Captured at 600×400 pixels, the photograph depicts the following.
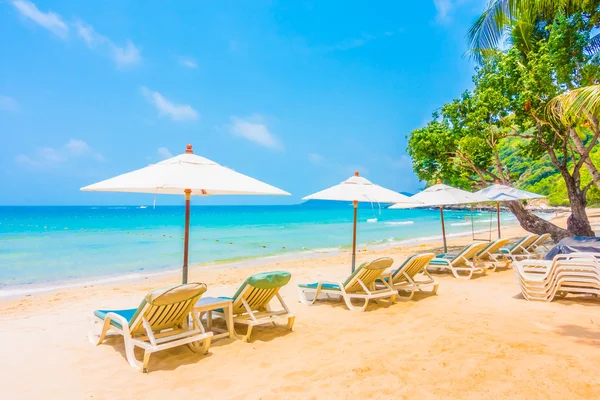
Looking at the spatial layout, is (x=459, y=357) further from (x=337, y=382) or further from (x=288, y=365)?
(x=288, y=365)

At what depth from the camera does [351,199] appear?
5.96 m

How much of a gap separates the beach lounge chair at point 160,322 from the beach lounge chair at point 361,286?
7.55ft

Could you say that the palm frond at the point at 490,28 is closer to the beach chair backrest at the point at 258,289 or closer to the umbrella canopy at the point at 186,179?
the umbrella canopy at the point at 186,179

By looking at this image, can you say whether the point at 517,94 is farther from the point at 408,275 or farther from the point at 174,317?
the point at 174,317

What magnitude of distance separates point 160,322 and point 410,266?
3.92 m

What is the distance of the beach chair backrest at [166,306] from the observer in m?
3.26

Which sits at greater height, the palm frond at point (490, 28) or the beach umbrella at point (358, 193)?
the palm frond at point (490, 28)

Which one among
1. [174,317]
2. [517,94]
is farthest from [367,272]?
[517,94]

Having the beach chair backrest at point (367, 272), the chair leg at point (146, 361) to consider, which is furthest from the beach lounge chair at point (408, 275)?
the chair leg at point (146, 361)

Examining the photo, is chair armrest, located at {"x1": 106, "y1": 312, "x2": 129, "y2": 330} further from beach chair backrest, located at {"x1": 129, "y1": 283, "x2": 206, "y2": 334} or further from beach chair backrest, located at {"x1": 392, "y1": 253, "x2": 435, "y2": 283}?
beach chair backrest, located at {"x1": 392, "y1": 253, "x2": 435, "y2": 283}

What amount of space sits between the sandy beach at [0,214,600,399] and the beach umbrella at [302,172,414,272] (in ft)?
5.28

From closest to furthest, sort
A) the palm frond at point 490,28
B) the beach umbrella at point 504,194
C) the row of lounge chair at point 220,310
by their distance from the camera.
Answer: the row of lounge chair at point 220,310 → the beach umbrella at point 504,194 → the palm frond at point 490,28

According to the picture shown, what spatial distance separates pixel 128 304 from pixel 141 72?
76.6 metres

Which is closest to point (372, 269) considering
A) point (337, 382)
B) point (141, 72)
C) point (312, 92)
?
point (337, 382)
